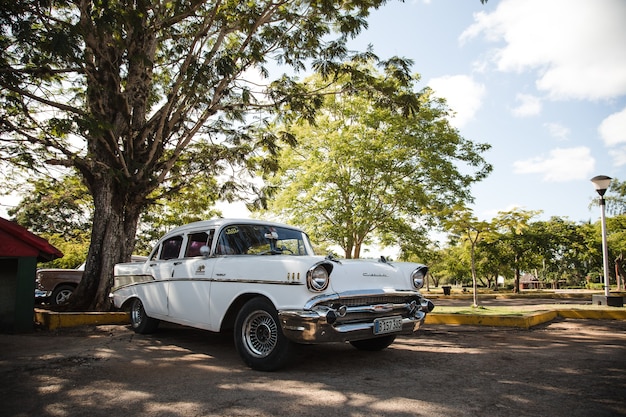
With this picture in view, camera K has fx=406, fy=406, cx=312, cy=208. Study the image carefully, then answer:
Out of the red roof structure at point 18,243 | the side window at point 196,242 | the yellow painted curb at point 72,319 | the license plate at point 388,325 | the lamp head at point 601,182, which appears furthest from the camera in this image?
the lamp head at point 601,182

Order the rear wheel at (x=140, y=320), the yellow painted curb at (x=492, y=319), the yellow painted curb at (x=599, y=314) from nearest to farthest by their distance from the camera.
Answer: the rear wheel at (x=140, y=320)
the yellow painted curb at (x=492, y=319)
the yellow painted curb at (x=599, y=314)

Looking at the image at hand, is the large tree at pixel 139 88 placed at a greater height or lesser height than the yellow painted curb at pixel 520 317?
greater

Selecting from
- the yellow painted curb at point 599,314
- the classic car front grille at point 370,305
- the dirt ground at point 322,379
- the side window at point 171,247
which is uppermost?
the side window at point 171,247

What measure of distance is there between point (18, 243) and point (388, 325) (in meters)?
6.69

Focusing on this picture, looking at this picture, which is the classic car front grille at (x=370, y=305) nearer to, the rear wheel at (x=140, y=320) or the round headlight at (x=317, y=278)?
the round headlight at (x=317, y=278)

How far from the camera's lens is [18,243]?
721 centimetres

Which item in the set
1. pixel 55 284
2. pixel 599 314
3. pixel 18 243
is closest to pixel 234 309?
pixel 18 243

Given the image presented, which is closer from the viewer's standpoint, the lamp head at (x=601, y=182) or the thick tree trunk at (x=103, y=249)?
the thick tree trunk at (x=103, y=249)

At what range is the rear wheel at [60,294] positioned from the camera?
12422 millimetres

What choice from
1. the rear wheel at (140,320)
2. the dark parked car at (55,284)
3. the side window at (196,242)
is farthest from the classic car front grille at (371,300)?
the dark parked car at (55,284)

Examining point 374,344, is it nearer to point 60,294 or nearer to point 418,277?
point 418,277

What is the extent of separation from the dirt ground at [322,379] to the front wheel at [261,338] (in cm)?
15

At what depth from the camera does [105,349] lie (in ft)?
18.4

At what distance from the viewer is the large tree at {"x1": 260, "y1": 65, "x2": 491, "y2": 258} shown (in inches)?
703
